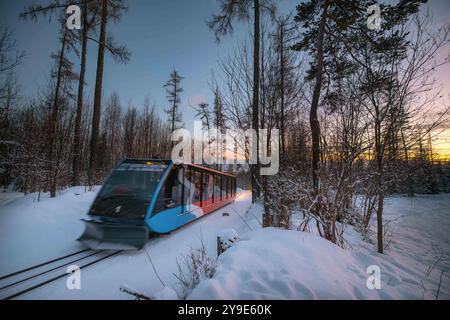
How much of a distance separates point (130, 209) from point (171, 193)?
131 centimetres

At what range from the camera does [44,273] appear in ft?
11.8

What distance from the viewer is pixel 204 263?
2.94 m

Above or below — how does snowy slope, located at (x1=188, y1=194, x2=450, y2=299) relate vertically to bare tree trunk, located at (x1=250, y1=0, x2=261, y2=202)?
below

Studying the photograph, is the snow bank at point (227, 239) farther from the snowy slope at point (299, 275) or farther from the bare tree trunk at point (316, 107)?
the bare tree trunk at point (316, 107)

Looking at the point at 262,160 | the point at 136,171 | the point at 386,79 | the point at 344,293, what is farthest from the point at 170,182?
the point at 386,79

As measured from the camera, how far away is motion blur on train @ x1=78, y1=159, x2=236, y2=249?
14.8 feet

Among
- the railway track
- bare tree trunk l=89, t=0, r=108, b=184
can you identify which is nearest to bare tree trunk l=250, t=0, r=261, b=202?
the railway track

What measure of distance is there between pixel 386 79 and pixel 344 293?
19.0 feet

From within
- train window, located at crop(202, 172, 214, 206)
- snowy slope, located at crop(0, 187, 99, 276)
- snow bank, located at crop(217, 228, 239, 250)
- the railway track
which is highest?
train window, located at crop(202, 172, 214, 206)

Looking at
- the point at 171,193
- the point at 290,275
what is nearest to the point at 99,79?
the point at 171,193

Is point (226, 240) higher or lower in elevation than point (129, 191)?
lower

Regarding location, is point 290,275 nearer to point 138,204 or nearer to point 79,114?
point 138,204

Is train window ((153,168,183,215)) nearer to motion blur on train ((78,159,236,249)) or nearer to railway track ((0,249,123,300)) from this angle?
motion blur on train ((78,159,236,249))

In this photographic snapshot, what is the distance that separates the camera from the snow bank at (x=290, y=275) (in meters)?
2.20
